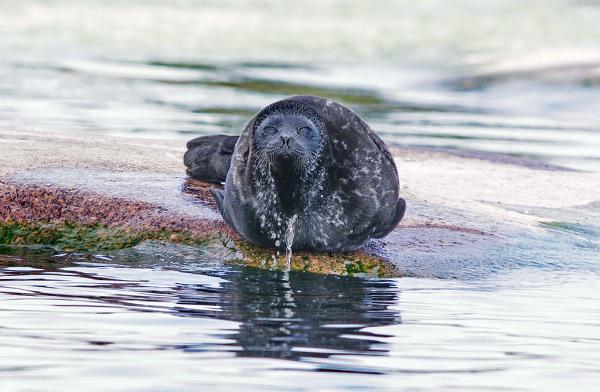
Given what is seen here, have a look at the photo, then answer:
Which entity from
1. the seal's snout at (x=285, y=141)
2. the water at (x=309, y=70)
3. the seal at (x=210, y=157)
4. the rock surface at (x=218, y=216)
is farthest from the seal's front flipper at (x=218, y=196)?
the water at (x=309, y=70)

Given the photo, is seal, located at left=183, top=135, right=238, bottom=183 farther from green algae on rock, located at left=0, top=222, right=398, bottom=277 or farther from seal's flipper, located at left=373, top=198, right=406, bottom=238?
seal's flipper, located at left=373, top=198, right=406, bottom=238

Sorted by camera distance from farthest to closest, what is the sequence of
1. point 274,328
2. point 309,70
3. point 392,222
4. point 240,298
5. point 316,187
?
point 309,70 < point 392,222 < point 316,187 < point 240,298 < point 274,328

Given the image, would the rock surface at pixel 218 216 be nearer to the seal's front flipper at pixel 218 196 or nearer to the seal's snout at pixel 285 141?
the seal's front flipper at pixel 218 196

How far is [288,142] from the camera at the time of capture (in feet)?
25.7

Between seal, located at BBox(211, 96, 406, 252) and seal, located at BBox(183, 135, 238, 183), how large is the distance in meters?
1.03

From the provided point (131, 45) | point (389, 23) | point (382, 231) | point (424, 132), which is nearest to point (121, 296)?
Result: point (382, 231)

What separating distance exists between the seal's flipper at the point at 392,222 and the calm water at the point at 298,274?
0.32 m

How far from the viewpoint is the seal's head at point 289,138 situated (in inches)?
309

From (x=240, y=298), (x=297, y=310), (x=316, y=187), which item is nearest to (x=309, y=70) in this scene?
(x=316, y=187)

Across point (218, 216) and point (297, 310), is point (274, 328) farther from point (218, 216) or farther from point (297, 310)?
point (218, 216)

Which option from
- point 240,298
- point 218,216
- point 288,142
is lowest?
point 240,298

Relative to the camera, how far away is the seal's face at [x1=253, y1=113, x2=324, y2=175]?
783 centimetres

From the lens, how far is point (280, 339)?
6574mm

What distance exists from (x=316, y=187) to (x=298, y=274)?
1.67 feet
